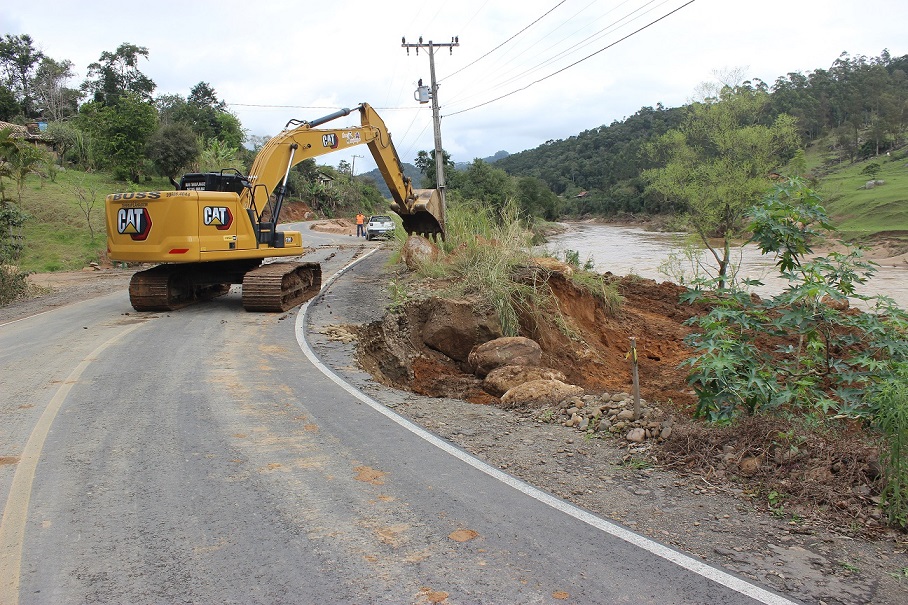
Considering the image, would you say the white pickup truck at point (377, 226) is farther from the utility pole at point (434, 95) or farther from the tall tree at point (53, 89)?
the tall tree at point (53, 89)

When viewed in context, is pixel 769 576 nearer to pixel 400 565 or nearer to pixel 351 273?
pixel 400 565

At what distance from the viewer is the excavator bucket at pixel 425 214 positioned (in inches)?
671

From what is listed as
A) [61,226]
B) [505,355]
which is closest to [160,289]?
[505,355]

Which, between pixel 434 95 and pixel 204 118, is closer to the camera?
pixel 434 95

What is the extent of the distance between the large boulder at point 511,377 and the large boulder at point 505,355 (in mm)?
480

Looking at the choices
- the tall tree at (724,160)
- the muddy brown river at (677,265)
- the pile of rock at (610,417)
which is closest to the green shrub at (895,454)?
the pile of rock at (610,417)

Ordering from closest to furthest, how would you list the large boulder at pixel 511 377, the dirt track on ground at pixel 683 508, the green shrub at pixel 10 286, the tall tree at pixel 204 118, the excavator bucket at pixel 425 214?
the dirt track on ground at pixel 683 508 < the large boulder at pixel 511 377 < the green shrub at pixel 10 286 < the excavator bucket at pixel 425 214 < the tall tree at pixel 204 118

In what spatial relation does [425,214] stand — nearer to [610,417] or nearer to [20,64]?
[610,417]

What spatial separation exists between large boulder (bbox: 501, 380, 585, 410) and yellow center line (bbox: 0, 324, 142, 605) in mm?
4670

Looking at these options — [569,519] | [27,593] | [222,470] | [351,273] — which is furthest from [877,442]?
[351,273]

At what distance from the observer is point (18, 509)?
4379 millimetres

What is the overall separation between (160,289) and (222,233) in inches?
66.8

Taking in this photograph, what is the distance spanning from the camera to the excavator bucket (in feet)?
55.9

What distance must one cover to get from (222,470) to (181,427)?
49.6 inches
